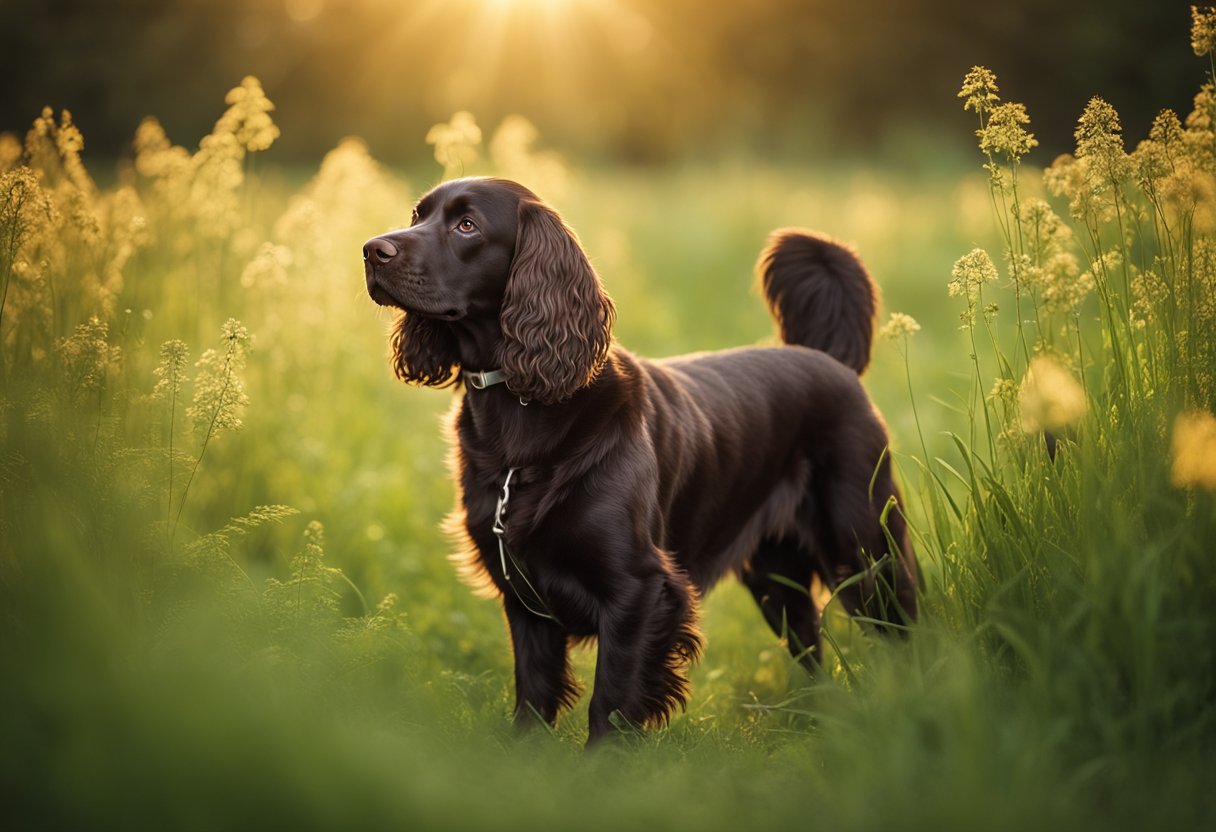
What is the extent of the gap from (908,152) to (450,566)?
1684 centimetres

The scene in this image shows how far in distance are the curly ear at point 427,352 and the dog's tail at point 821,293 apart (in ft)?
4.69

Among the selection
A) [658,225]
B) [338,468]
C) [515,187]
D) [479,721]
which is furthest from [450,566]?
[658,225]

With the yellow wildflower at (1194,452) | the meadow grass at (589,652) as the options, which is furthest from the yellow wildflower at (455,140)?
the yellow wildflower at (1194,452)

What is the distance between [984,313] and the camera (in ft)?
9.78

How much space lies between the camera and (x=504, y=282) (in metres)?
3.38

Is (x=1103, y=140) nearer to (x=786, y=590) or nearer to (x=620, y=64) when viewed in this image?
(x=786, y=590)

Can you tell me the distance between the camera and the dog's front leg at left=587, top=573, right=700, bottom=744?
3.07 m

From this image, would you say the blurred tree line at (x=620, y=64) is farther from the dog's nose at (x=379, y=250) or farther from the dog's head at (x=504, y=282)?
the dog's nose at (x=379, y=250)

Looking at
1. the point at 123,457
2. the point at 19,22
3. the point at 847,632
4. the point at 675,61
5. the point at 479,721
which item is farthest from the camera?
the point at 675,61

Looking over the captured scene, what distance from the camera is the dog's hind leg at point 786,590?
416 cm

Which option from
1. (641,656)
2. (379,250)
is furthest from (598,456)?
(379,250)

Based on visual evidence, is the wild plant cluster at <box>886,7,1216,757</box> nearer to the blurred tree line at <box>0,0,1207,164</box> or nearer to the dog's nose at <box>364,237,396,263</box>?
the dog's nose at <box>364,237,396,263</box>

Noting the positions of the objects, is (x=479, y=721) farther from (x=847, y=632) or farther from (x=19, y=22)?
(x=19, y=22)

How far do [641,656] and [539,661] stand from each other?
42 cm
